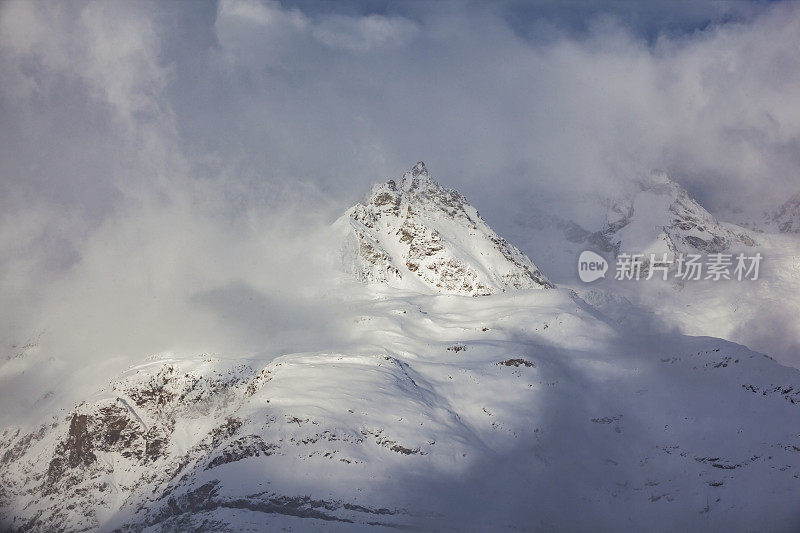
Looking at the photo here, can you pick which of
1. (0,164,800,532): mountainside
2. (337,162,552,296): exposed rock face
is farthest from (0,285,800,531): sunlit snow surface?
(337,162,552,296): exposed rock face

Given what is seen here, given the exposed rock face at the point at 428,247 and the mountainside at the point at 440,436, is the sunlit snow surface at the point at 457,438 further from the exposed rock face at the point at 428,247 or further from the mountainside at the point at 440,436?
the exposed rock face at the point at 428,247

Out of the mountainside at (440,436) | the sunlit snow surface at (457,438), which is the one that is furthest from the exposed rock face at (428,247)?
the sunlit snow surface at (457,438)

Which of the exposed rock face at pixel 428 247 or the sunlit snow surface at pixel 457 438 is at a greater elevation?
the exposed rock face at pixel 428 247

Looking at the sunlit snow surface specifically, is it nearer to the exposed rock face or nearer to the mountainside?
the mountainside

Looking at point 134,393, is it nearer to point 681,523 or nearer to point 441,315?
point 441,315

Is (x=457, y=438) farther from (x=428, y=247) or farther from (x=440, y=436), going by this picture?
(x=428, y=247)

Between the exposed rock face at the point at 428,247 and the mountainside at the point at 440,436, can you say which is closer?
the mountainside at the point at 440,436
